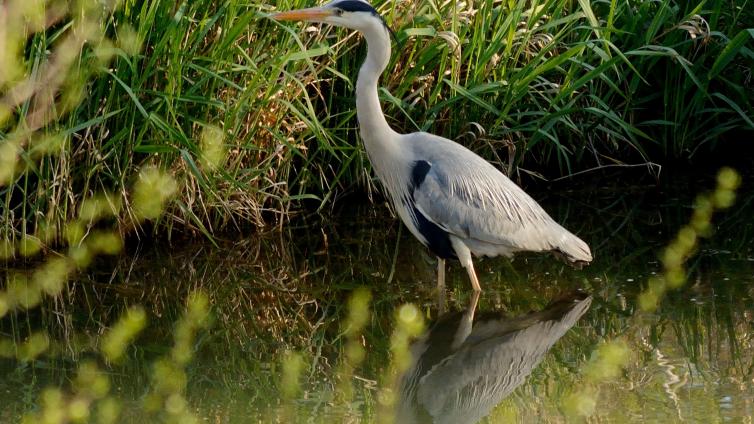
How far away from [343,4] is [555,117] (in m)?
1.62

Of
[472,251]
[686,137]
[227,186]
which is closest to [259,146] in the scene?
[227,186]

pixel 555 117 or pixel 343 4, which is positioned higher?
pixel 343 4

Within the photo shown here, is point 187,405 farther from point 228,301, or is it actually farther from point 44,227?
point 44,227

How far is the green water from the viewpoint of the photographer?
13.9ft

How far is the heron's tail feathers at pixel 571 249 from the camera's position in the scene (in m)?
5.53

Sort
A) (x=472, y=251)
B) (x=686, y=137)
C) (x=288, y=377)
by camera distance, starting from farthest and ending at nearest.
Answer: (x=686, y=137) < (x=472, y=251) < (x=288, y=377)

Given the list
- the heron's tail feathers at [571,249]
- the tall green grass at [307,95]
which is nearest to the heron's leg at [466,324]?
the heron's tail feathers at [571,249]

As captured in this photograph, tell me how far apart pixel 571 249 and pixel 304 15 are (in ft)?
5.23

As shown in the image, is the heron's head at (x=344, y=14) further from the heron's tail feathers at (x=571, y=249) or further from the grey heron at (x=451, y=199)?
the heron's tail feathers at (x=571, y=249)

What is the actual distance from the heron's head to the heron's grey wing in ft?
2.25

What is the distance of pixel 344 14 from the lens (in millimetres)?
5227

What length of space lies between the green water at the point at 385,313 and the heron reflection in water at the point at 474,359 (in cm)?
2

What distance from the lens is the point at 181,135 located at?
17.4 feet

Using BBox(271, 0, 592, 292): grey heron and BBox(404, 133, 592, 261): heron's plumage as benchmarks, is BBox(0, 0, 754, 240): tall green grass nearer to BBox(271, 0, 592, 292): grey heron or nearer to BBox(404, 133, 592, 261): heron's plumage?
BBox(271, 0, 592, 292): grey heron
